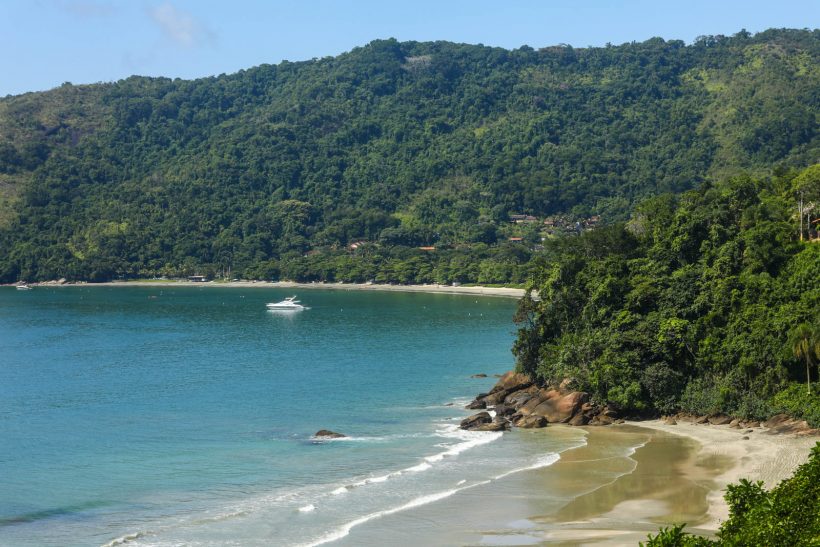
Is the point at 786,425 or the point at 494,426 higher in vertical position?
the point at 786,425

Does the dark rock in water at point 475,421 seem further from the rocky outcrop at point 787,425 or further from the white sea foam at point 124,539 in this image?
the white sea foam at point 124,539

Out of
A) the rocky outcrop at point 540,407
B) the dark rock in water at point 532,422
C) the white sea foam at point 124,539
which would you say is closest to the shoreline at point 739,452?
the rocky outcrop at point 540,407

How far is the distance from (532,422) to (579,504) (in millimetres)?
15612

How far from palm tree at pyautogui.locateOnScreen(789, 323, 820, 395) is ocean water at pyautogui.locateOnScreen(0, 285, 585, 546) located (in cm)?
1114

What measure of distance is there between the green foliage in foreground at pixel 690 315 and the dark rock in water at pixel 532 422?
3377mm

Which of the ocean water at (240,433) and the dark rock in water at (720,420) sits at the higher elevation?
the dark rock in water at (720,420)

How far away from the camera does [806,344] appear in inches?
1815

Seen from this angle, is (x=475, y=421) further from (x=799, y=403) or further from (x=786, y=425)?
(x=799, y=403)

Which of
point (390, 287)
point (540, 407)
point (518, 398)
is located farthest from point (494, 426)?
point (390, 287)

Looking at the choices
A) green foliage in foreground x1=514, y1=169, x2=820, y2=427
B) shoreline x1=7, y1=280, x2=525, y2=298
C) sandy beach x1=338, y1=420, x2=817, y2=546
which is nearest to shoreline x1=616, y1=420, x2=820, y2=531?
sandy beach x1=338, y1=420, x2=817, y2=546

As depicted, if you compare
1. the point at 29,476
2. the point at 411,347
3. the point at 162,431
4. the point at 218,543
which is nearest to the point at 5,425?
the point at 162,431

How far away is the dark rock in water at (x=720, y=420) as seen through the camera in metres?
49.7

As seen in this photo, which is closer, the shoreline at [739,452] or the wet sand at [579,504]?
the wet sand at [579,504]

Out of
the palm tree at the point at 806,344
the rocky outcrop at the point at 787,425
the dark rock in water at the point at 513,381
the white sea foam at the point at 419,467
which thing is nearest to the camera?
the white sea foam at the point at 419,467
